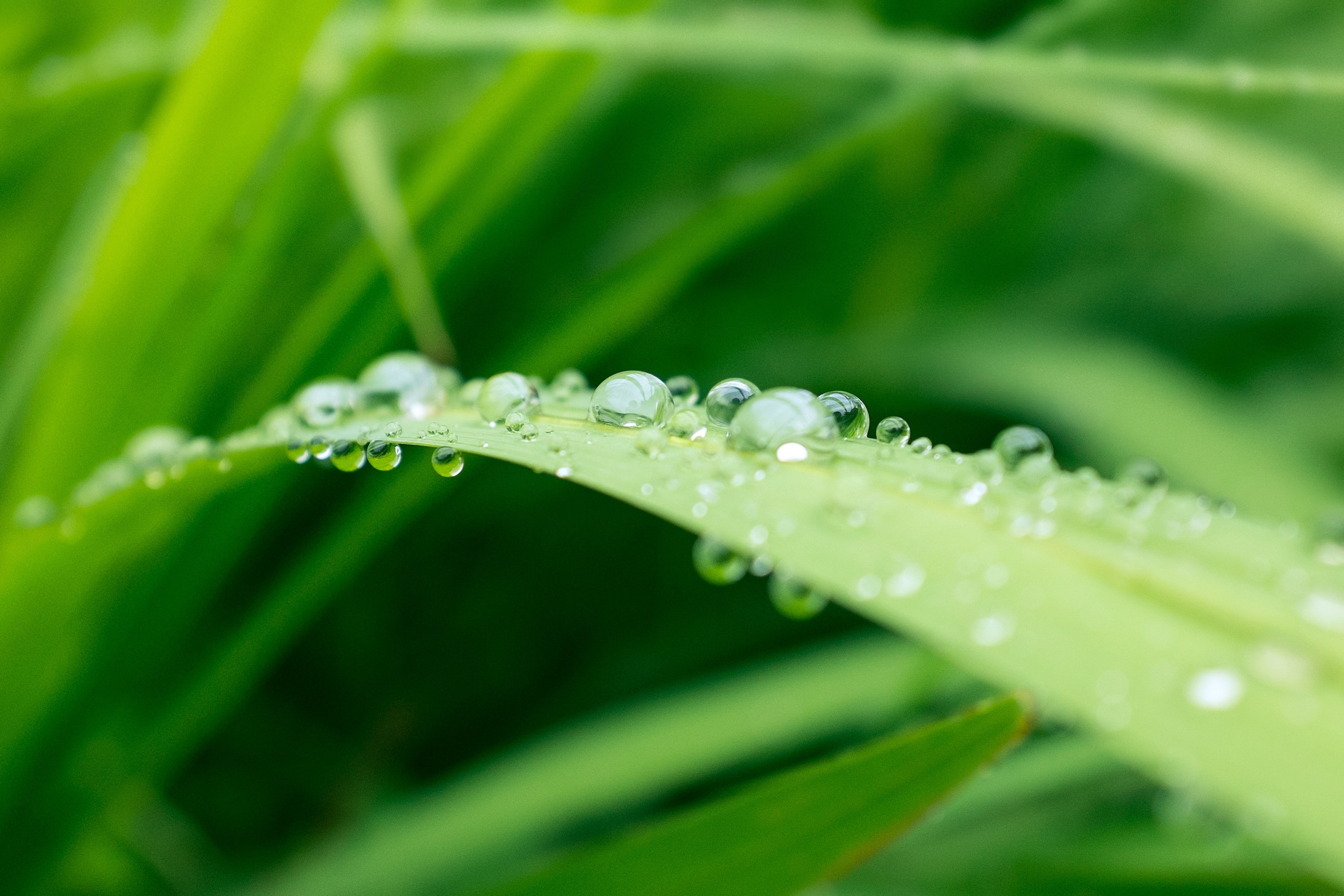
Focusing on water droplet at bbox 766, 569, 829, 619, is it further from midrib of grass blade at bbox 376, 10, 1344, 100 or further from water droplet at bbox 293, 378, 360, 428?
midrib of grass blade at bbox 376, 10, 1344, 100

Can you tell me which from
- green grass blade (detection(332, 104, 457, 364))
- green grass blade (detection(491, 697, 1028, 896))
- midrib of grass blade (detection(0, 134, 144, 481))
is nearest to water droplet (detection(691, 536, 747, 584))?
green grass blade (detection(491, 697, 1028, 896))

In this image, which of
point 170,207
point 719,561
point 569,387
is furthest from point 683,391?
point 170,207

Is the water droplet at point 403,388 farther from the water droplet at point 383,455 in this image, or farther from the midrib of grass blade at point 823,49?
the midrib of grass blade at point 823,49

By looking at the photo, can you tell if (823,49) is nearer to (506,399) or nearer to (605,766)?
(506,399)

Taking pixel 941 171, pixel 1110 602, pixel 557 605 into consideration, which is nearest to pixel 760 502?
pixel 1110 602

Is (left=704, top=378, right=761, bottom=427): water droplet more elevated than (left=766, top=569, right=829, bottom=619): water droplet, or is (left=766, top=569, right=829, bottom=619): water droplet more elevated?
(left=704, top=378, right=761, bottom=427): water droplet

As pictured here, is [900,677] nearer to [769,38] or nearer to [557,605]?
[557,605]

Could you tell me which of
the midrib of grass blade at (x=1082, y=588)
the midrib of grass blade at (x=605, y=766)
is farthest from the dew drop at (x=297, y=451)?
the midrib of grass blade at (x=605, y=766)
